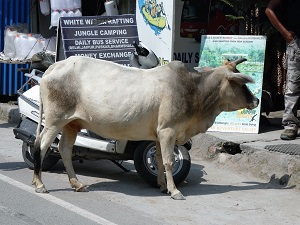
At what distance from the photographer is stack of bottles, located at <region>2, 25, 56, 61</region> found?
12.4m

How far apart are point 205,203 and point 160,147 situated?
0.80m

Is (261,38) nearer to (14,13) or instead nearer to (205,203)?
(205,203)

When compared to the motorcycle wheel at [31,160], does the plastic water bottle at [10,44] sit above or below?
above

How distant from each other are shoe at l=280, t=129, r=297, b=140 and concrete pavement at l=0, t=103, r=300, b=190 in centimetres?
7

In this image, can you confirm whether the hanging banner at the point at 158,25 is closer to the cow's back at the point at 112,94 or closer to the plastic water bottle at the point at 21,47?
the plastic water bottle at the point at 21,47

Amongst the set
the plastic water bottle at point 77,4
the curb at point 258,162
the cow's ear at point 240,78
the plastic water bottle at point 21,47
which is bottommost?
the curb at point 258,162

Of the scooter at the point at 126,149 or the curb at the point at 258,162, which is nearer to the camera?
the scooter at the point at 126,149

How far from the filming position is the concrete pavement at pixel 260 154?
8.56 meters

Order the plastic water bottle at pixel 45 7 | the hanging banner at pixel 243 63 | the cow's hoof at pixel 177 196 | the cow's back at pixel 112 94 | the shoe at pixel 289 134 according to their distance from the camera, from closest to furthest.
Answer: the cow's back at pixel 112 94 < the cow's hoof at pixel 177 196 < the shoe at pixel 289 134 < the hanging banner at pixel 243 63 < the plastic water bottle at pixel 45 7

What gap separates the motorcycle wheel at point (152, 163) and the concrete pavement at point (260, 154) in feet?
3.82

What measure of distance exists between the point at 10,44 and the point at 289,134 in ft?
17.9

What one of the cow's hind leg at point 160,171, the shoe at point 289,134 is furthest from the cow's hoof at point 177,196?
the shoe at point 289,134

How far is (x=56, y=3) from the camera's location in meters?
12.2

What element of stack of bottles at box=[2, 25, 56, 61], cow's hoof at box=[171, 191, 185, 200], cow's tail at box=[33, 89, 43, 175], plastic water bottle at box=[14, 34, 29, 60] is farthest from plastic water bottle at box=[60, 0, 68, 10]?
cow's hoof at box=[171, 191, 185, 200]
